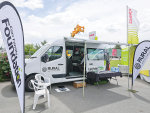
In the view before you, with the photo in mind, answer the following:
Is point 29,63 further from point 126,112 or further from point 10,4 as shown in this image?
point 126,112

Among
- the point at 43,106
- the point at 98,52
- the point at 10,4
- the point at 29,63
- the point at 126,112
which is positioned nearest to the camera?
the point at 10,4

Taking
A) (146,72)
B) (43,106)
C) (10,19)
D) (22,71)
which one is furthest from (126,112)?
(146,72)

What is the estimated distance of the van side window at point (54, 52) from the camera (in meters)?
5.23

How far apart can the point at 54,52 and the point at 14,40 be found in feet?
10.5

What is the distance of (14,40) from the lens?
2.11 meters

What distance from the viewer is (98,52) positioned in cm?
661

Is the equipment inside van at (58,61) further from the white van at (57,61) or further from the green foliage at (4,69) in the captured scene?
the green foliage at (4,69)

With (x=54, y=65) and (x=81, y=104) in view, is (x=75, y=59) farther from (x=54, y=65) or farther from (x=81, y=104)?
(x=81, y=104)

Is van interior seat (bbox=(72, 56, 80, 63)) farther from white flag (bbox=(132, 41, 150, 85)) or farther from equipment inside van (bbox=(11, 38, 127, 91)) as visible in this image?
white flag (bbox=(132, 41, 150, 85))

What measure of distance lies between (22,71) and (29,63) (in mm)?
2679

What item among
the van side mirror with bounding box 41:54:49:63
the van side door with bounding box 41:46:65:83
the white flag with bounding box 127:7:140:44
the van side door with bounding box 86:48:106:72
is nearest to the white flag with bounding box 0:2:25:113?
the van side mirror with bounding box 41:54:49:63

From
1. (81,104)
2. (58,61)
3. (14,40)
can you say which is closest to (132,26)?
(58,61)

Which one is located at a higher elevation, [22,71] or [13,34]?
[13,34]

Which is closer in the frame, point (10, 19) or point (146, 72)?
point (10, 19)
